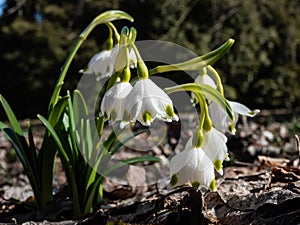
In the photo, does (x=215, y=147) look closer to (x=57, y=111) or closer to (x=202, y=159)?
(x=202, y=159)

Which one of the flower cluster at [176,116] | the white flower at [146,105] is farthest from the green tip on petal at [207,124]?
the white flower at [146,105]

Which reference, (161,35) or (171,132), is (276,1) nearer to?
(161,35)

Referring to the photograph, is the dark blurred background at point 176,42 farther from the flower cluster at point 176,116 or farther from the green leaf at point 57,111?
the flower cluster at point 176,116

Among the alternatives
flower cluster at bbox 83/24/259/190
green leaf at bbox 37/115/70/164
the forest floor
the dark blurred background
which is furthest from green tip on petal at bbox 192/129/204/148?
the dark blurred background

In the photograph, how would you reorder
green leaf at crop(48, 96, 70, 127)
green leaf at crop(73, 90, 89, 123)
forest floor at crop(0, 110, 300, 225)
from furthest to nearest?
green leaf at crop(73, 90, 89, 123) → green leaf at crop(48, 96, 70, 127) → forest floor at crop(0, 110, 300, 225)

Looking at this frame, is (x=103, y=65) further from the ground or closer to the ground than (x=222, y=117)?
further from the ground

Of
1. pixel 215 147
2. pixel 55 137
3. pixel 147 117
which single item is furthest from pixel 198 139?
pixel 55 137

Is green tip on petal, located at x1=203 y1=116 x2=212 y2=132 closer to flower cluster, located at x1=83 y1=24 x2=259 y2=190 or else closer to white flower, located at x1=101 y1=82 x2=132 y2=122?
flower cluster, located at x1=83 y1=24 x2=259 y2=190


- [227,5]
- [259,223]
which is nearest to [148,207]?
[259,223]
